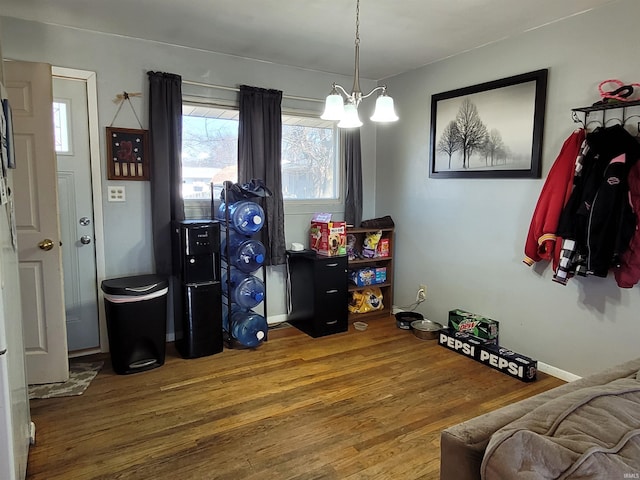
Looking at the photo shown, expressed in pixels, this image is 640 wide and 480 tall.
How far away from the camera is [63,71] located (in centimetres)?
308

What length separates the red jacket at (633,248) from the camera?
2.46 meters

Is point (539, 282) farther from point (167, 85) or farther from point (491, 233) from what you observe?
point (167, 85)

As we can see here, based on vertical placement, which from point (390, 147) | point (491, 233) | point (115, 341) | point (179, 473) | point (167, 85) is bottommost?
point (179, 473)

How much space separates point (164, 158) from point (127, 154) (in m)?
0.28

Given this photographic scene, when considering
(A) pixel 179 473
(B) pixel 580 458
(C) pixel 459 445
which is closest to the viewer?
(B) pixel 580 458

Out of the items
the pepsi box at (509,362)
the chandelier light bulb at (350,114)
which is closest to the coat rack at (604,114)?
the chandelier light bulb at (350,114)

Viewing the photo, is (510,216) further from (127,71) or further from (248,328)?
(127,71)

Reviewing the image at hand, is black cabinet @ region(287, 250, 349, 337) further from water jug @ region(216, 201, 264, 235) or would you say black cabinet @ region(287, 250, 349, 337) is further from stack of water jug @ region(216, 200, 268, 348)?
water jug @ region(216, 201, 264, 235)

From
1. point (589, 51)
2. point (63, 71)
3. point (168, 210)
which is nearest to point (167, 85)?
point (63, 71)

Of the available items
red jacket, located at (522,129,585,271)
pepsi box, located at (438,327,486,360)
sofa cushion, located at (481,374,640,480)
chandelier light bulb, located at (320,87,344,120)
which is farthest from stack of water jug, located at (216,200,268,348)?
sofa cushion, located at (481,374,640,480)

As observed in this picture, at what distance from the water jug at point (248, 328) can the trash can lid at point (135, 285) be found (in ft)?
2.23

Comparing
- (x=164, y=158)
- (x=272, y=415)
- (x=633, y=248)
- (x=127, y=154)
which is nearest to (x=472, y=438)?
(x=272, y=415)

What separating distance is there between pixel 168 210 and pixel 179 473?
2049 mm

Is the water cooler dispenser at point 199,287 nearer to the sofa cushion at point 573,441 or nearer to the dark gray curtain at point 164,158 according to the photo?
the dark gray curtain at point 164,158
